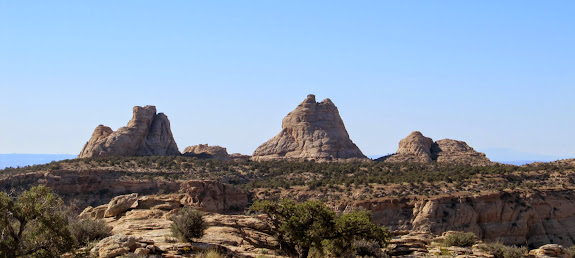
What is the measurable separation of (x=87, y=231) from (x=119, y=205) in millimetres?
8480

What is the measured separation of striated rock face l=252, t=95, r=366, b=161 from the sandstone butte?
259 inches

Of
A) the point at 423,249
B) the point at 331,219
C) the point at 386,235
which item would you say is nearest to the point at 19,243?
the point at 331,219

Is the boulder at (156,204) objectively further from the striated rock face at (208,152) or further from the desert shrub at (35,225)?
the striated rock face at (208,152)

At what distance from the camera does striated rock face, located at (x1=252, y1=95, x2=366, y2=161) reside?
3605 inches

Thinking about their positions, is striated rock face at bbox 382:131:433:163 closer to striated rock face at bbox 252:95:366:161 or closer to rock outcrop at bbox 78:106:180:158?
striated rock face at bbox 252:95:366:161

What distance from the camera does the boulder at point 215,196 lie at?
161 feet

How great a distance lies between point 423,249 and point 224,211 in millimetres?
26987

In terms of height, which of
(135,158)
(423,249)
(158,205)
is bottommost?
(423,249)

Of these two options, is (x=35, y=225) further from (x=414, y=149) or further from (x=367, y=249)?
(x=414, y=149)

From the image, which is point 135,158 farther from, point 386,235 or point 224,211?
point 386,235

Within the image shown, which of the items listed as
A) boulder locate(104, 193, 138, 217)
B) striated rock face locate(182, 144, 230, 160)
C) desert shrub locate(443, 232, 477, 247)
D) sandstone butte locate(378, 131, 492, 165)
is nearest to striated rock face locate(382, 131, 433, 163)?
sandstone butte locate(378, 131, 492, 165)

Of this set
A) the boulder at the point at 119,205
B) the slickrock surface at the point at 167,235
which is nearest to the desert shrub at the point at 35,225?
the slickrock surface at the point at 167,235

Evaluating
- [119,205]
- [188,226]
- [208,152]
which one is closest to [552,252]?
[188,226]

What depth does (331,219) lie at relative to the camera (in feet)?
80.1
